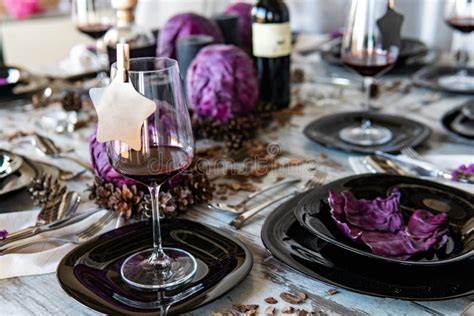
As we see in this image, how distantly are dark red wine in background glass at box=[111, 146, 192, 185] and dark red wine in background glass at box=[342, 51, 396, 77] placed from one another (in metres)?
0.57

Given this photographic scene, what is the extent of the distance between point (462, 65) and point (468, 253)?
38.9 inches

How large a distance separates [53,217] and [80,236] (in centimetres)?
8

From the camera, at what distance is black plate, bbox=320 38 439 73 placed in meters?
1.66

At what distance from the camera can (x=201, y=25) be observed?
140 cm

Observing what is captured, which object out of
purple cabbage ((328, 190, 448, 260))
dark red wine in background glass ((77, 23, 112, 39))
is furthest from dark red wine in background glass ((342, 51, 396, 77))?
dark red wine in background glass ((77, 23, 112, 39))

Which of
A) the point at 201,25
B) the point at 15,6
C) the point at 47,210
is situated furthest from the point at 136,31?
the point at 15,6

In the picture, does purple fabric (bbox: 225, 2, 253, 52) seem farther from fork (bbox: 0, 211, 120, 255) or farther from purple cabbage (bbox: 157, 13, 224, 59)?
fork (bbox: 0, 211, 120, 255)

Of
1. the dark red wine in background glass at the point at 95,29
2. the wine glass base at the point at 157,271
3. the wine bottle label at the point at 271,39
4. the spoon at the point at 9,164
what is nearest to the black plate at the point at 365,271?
the wine glass base at the point at 157,271

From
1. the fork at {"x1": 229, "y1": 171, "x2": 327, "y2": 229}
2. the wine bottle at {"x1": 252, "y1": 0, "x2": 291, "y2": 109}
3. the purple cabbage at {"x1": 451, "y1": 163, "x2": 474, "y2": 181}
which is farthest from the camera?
the wine bottle at {"x1": 252, "y1": 0, "x2": 291, "y2": 109}

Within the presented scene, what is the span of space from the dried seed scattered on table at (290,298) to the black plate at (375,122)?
470mm

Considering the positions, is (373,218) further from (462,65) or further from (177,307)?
(462,65)

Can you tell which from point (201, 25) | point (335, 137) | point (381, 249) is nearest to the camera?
point (381, 249)

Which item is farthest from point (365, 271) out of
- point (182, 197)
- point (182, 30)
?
point (182, 30)

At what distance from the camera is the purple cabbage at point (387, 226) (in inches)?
31.0
